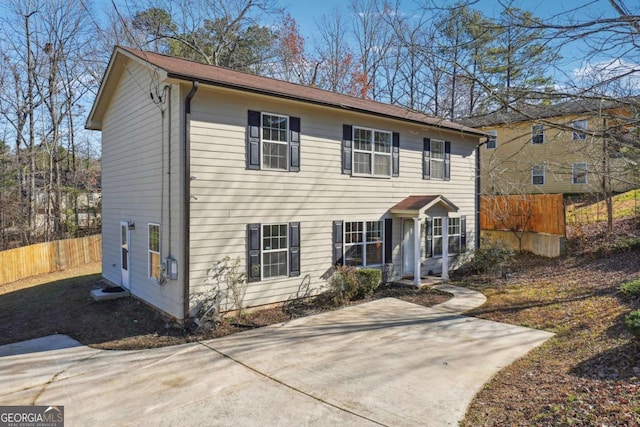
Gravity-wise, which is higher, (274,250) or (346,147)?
(346,147)

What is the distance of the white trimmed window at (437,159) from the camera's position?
512 inches

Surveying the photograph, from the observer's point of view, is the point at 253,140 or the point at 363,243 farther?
the point at 363,243

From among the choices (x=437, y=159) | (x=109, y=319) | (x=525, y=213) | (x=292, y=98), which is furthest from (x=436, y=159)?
(x=109, y=319)

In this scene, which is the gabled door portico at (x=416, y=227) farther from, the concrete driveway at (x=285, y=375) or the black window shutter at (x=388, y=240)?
the concrete driveway at (x=285, y=375)

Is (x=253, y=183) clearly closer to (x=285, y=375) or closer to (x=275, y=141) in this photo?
(x=275, y=141)

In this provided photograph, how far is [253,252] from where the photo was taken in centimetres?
883

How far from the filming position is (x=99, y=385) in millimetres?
5566

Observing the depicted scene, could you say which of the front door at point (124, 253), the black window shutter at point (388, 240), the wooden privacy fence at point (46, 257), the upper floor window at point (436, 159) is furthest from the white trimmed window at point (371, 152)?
the wooden privacy fence at point (46, 257)

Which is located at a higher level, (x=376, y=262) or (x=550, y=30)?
(x=550, y=30)

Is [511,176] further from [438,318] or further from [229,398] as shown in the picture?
[229,398]

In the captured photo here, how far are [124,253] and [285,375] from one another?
7.18 metres

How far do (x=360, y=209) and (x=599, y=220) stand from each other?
11.0 metres

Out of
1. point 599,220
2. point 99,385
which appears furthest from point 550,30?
point 599,220

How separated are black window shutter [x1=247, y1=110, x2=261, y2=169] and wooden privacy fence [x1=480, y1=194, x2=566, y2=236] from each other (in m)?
11.0
